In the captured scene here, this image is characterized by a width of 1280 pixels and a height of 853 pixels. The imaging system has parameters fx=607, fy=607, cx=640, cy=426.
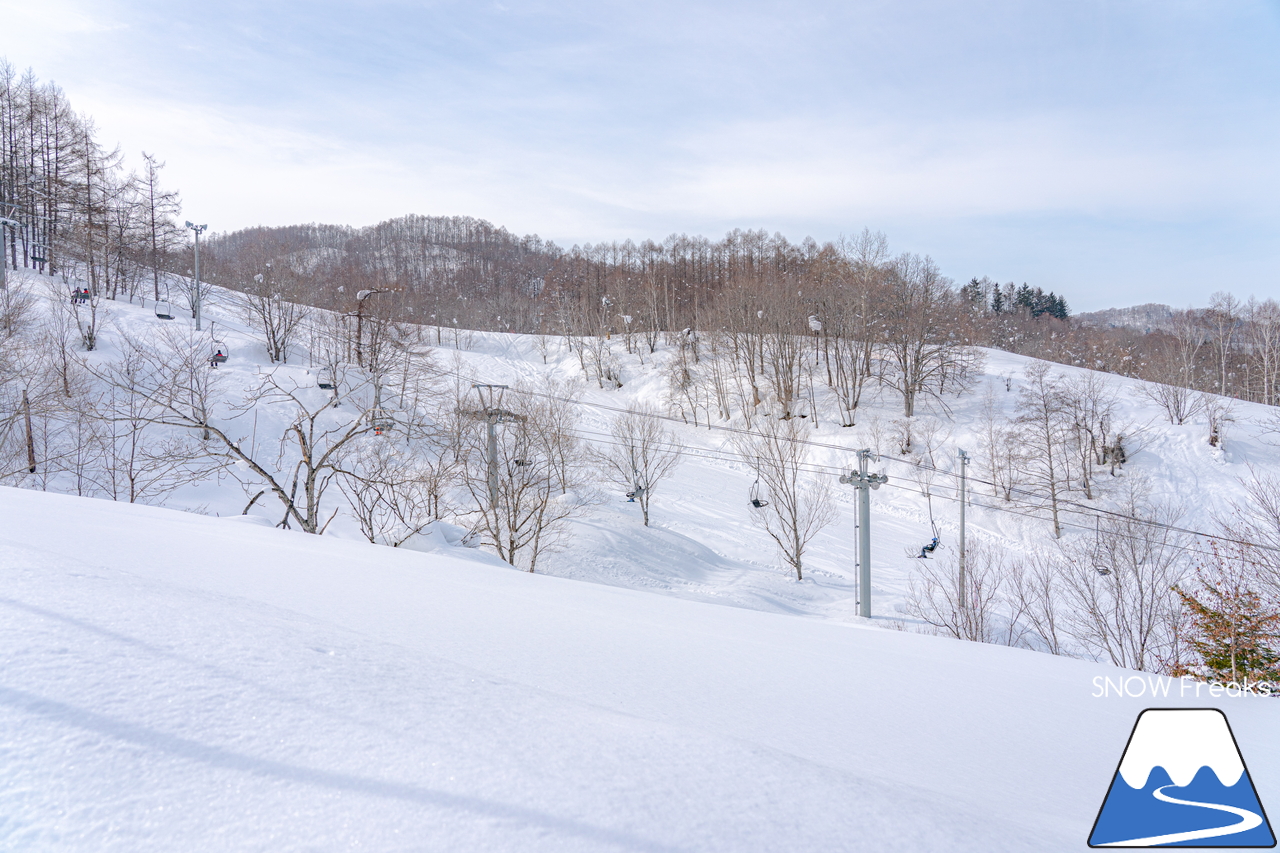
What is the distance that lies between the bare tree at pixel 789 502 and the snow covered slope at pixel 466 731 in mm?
21921

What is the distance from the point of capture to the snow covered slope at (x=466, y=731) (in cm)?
125

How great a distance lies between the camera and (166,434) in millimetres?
25500

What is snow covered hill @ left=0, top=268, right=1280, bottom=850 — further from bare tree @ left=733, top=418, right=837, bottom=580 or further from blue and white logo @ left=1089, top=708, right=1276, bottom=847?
bare tree @ left=733, top=418, right=837, bottom=580

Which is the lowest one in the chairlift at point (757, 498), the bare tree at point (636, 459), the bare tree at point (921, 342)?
the chairlift at point (757, 498)

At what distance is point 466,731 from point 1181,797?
2.18 m

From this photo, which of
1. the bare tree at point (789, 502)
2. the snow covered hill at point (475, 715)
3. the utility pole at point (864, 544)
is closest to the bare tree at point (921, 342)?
the bare tree at point (789, 502)

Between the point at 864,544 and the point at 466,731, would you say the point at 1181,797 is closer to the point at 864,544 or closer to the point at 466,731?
the point at 466,731

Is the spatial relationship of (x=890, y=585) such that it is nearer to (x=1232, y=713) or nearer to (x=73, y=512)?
(x=1232, y=713)

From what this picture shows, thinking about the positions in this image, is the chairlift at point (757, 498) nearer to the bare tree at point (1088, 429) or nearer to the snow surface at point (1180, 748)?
the bare tree at point (1088, 429)

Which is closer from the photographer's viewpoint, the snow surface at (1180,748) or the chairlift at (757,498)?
the snow surface at (1180,748)

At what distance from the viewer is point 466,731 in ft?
5.50

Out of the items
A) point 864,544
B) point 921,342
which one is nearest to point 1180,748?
point 864,544

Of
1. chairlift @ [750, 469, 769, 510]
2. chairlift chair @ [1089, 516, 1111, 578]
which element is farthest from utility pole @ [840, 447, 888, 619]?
chairlift @ [750, 469, 769, 510]

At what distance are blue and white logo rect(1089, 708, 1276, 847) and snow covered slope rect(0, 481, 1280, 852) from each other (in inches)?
4.4
